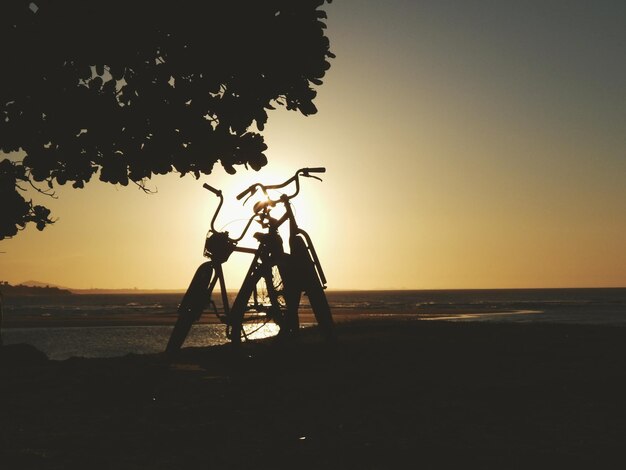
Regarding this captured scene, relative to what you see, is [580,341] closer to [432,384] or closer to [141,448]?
[432,384]

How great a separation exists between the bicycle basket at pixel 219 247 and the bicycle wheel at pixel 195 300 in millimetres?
161

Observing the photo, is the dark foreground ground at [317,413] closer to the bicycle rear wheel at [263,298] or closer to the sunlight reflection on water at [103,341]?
the bicycle rear wheel at [263,298]

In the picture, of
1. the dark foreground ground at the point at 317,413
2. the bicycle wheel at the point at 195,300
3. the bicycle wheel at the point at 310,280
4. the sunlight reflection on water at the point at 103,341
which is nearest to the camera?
the dark foreground ground at the point at 317,413

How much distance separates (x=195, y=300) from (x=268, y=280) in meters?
1.17

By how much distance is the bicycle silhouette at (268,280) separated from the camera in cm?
1102

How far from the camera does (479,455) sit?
633cm

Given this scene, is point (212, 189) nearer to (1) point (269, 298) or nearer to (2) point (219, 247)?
(2) point (219, 247)

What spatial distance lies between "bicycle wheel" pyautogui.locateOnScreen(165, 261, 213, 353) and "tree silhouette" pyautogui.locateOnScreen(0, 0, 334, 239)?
338cm

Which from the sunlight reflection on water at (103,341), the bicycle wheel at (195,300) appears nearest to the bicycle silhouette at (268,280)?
the bicycle wheel at (195,300)

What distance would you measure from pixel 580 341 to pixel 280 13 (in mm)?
14993

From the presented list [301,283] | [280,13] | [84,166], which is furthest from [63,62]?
[301,283]

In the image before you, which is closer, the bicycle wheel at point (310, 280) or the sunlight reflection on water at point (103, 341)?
the bicycle wheel at point (310, 280)

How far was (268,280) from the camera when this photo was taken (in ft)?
36.7

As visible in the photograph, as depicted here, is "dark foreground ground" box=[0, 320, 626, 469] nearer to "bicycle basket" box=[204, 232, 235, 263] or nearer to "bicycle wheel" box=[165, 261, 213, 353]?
"bicycle wheel" box=[165, 261, 213, 353]
